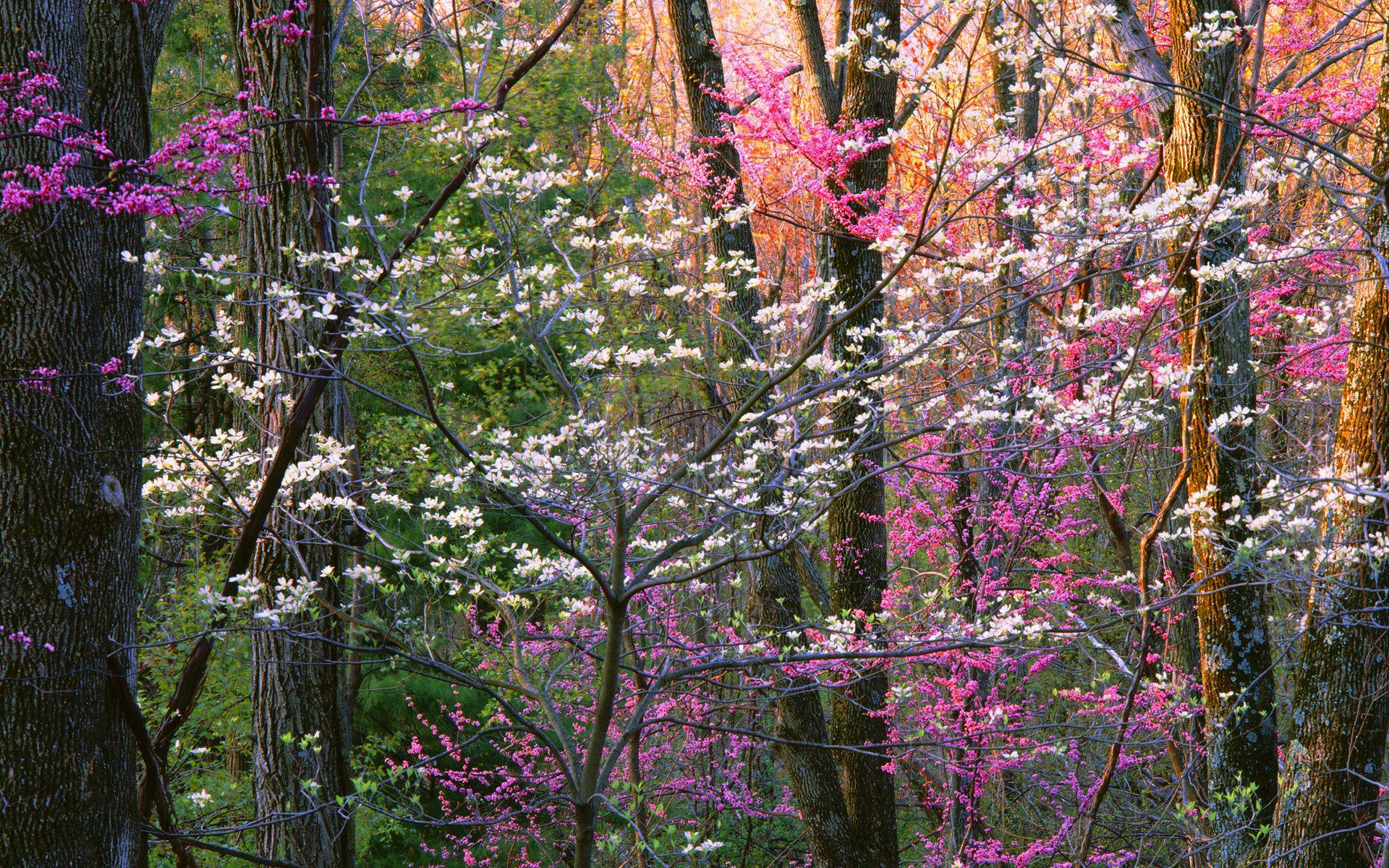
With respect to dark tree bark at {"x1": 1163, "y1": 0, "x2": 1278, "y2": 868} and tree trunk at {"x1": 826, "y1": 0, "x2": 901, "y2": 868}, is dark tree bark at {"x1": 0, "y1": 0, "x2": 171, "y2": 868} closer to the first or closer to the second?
tree trunk at {"x1": 826, "y1": 0, "x2": 901, "y2": 868}

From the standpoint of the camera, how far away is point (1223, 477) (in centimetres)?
485

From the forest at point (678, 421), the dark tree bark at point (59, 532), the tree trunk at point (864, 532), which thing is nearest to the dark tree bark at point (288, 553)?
the forest at point (678, 421)

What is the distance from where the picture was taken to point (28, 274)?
2.99m

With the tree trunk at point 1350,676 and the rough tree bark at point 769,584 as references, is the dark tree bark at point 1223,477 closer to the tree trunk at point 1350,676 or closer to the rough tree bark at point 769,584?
the tree trunk at point 1350,676

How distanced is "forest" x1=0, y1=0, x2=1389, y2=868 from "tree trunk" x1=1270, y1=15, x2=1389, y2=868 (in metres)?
0.03

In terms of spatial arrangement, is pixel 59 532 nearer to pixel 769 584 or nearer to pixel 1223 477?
pixel 769 584

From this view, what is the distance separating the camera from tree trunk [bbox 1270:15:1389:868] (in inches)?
182

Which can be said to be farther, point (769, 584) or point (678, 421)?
point (769, 584)

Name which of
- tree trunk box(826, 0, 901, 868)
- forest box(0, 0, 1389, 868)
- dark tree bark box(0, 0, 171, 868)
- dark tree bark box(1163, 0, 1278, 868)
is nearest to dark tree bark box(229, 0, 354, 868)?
forest box(0, 0, 1389, 868)

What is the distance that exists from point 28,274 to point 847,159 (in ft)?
13.9

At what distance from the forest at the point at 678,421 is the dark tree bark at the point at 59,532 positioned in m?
0.01

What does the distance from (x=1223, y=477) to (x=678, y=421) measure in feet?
9.69

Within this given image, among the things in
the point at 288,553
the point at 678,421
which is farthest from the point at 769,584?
the point at 288,553

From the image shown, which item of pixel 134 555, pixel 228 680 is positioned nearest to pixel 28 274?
pixel 134 555
